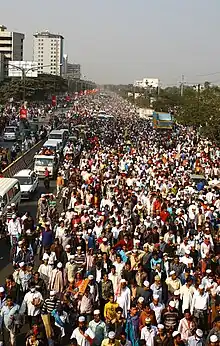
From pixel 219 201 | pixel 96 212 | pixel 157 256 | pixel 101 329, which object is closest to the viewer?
pixel 101 329

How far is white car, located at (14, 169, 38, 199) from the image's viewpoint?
2256cm

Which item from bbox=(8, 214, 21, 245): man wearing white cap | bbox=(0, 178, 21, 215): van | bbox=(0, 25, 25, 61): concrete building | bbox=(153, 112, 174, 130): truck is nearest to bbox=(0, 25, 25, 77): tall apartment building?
bbox=(0, 25, 25, 61): concrete building

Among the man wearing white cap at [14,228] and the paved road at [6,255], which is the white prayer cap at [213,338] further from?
the man wearing white cap at [14,228]

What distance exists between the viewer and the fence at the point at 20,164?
2710 centimetres

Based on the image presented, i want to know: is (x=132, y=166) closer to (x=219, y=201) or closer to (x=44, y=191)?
(x=44, y=191)

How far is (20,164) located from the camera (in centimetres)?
3130

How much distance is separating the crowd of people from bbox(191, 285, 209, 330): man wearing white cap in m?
0.02

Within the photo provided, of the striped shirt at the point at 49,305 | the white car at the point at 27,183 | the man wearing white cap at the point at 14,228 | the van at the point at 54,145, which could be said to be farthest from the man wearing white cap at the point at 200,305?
the van at the point at 54,145

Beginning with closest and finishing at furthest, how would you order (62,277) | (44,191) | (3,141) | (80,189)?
(62,277) < (80,189) < (44,191) < (3,141)

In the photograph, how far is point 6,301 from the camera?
29.8 ft

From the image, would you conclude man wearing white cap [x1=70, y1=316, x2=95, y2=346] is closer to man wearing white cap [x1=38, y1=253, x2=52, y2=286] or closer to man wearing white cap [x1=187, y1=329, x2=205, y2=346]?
man wearing white cap [x1=187, y1=329, x2=205, y2=346]

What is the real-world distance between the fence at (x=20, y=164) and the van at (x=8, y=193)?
246 inches

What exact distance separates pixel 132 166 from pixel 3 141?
19.5 meters

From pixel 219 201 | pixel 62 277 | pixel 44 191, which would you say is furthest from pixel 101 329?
pixel 44 191
